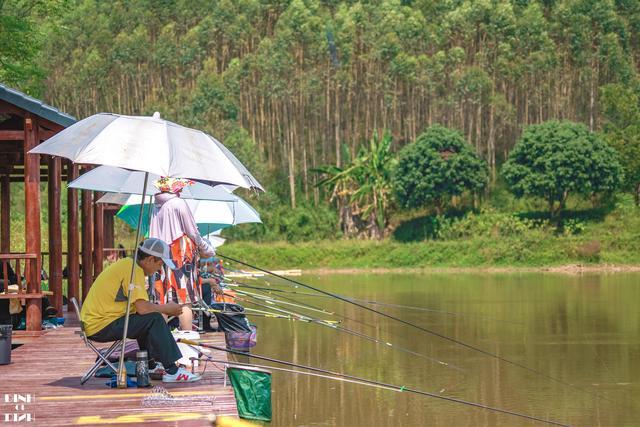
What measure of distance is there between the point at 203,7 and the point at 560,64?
1943cm

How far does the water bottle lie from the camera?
799cm

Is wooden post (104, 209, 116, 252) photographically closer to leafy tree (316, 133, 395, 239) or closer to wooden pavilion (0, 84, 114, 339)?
wooden pavilion (0, 84, 114, 339)

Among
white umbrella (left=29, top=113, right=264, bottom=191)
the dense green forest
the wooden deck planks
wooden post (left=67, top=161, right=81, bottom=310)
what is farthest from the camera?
the dense green forest

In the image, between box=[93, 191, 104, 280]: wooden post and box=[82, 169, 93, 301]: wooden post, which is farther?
box=[93, 191, 104, 280]: wooden post

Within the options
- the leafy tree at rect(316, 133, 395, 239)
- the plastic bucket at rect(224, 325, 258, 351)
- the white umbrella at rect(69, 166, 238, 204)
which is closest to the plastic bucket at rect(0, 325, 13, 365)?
the plastic bucket at rect(224, 325, 258, 351)

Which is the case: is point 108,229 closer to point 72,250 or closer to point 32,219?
point 72,250

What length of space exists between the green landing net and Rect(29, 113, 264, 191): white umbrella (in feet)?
4.31

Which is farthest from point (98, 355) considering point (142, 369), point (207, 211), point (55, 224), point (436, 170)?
point (436, 170)

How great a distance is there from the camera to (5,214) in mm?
16172

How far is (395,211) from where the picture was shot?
159 feet

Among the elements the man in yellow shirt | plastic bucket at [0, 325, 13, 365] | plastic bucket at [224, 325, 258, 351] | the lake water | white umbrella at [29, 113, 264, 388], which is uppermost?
white umbrella at [29, 113, 264, 388]

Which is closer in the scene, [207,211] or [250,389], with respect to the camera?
[250,389]

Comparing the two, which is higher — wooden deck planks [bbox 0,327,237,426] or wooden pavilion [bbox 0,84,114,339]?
wooden pavilion [bbox 0,84,114,339]

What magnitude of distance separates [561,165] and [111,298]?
3701 centimetres
